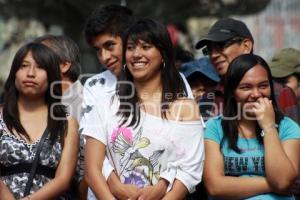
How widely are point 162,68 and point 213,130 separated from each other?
523mm

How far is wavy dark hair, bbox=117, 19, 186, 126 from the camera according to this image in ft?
15.6

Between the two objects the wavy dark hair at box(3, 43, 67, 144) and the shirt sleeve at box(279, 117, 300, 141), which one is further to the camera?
the wavy dark hair at box(3, 43, 67, 144)

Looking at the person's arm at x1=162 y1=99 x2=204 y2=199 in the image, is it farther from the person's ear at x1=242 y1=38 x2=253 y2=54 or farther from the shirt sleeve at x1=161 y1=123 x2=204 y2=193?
the person's ear at x1=242 y1=38 x2=253 y2=54

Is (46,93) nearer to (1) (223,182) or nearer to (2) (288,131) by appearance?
(1) (223,182)

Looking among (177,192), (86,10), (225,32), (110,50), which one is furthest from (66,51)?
(86,10)

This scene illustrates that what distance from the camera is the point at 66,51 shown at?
221 inches

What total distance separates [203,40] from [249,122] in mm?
1042

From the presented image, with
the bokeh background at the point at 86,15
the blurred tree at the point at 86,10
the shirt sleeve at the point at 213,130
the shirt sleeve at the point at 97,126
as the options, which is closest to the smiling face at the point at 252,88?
the shirt sleeve at the point at 213,130

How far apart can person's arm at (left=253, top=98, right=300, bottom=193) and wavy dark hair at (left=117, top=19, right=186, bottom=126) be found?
529 mm

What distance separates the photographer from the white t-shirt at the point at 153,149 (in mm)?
4645

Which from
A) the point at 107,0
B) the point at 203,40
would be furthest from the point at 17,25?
the point at 203,40

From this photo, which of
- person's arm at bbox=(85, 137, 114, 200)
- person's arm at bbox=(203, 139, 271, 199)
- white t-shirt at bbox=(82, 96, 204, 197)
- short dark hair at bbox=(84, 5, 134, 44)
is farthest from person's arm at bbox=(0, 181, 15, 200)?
short dark hair at bbox=(84, 5, 134, 44)

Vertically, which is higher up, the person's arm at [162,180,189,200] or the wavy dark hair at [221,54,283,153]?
the wavy dark hair at [221,54,283,153]

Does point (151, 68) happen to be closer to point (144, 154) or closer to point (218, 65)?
point (144, 154)
